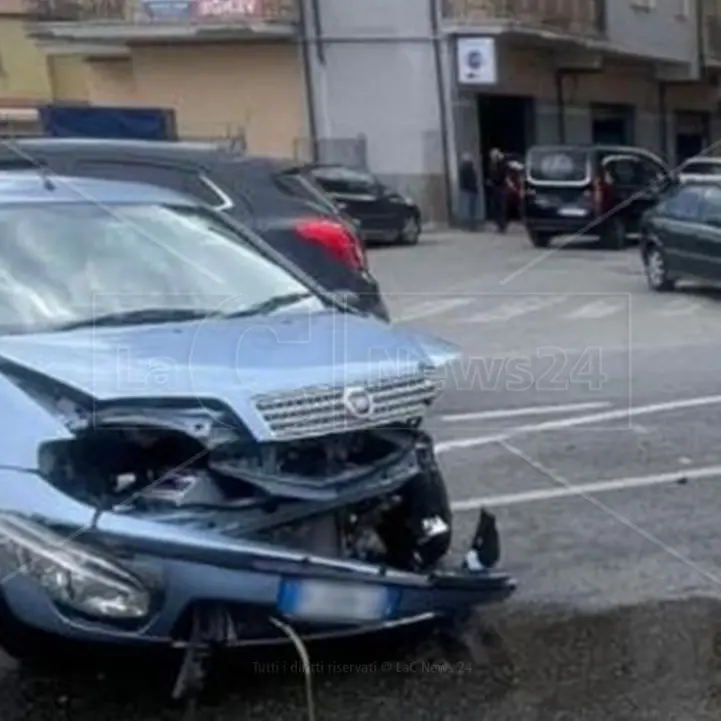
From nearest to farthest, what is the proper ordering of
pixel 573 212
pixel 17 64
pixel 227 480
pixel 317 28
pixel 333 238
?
pixel 227 480 → pixel 333 238 → pixel 573 212 → pixel 317 28 → pixel 17 64

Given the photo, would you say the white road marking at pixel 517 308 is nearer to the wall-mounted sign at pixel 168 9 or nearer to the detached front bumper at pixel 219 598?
the detached front bumper at pixel 219 598

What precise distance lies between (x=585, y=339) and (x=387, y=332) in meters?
9.50

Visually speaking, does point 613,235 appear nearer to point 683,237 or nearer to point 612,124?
point 683,237

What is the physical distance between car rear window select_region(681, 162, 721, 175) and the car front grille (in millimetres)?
22381

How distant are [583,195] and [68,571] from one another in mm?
22777

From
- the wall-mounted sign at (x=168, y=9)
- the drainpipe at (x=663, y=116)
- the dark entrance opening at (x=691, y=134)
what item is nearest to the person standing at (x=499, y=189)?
the wall-mounted sign at (x=168, y=9)

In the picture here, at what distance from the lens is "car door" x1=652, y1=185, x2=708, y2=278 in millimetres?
18938

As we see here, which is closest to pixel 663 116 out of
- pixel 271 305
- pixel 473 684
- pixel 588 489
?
pixel 588 489

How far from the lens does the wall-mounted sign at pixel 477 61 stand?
3022 cm

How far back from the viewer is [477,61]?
30.3 m

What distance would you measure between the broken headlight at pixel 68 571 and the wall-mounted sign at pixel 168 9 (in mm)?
26257

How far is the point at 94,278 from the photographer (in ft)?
19.3

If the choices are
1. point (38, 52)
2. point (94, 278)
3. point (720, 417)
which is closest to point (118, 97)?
point (38, 52)

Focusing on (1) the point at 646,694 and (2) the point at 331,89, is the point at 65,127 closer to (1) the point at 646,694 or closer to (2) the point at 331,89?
(2) the point at 331,89
